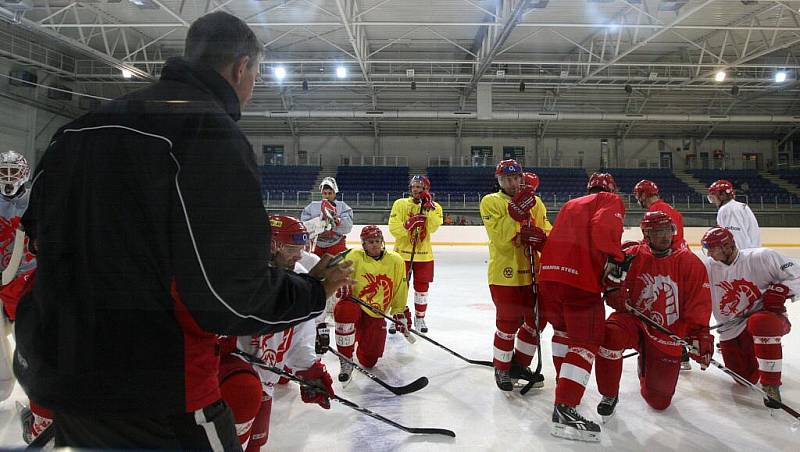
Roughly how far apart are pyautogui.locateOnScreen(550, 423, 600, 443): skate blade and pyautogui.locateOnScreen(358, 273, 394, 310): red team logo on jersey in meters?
1.30

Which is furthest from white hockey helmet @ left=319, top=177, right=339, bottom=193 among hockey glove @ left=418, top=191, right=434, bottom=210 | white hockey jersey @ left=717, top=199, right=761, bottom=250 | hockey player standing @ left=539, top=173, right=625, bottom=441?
white hockey jersey @ left=717, top=199, right=761, bottom=250

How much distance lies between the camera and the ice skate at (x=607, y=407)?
1995 millimetres

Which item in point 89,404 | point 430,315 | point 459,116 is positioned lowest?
point 430,315

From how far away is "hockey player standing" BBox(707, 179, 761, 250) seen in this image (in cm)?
393

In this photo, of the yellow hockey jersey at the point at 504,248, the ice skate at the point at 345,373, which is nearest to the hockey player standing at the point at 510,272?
the yellow hockey jersey at the point at 504,248

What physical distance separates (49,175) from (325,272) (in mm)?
398

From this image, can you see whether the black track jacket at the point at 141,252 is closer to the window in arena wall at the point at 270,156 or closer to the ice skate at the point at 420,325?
the window in arena wall at the point at 270,156

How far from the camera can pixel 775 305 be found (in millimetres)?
2277

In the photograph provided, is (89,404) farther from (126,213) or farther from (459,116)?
(459,116)

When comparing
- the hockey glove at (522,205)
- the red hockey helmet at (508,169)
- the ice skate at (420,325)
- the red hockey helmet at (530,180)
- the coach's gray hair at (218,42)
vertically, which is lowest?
the ice skate at (420,325)

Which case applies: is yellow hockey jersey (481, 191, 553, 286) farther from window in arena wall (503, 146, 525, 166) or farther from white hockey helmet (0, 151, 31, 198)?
window in arena wall (503, 146, 525, 166)

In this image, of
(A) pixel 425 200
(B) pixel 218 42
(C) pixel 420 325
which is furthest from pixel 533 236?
(B) pixel 218 42

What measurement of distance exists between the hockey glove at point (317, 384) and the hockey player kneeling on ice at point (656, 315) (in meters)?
1.19

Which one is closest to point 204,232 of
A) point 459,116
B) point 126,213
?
point 126,213
